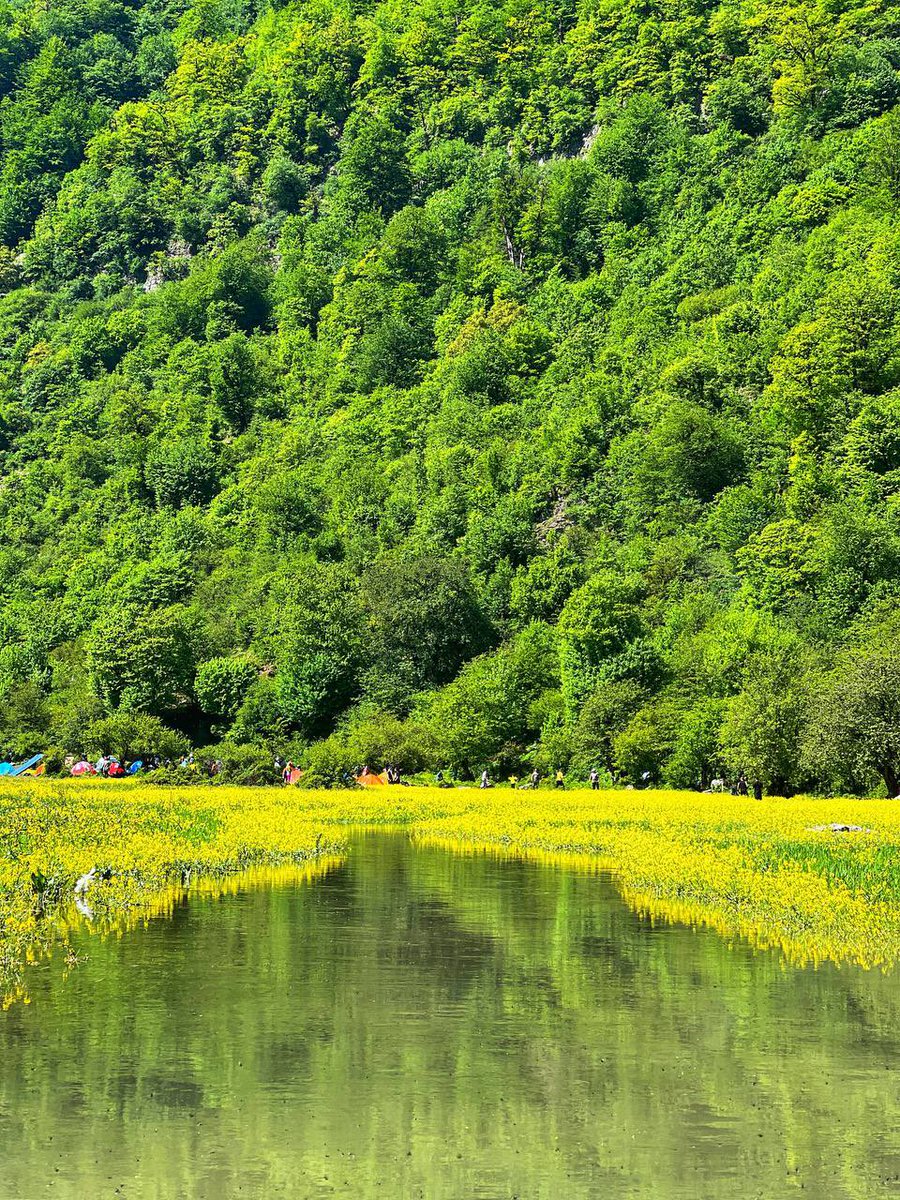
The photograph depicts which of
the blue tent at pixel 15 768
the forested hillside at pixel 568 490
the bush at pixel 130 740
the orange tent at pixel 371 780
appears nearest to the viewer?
the orange tent at pixel 371 780

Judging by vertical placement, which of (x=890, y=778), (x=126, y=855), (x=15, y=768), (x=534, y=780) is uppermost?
(x=126, y=855)

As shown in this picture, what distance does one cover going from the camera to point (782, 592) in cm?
10106

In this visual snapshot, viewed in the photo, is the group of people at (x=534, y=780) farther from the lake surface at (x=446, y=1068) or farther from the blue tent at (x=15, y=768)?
the lake surface at (x=446, y=1068)

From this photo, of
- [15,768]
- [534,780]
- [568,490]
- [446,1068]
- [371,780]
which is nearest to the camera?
[446,1068]

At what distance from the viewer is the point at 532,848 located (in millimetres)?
47750

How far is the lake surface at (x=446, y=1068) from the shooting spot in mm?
13867

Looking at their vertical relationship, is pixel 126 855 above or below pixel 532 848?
above

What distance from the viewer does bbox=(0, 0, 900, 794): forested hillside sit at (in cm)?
9275

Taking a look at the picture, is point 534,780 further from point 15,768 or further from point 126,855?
point 126,855

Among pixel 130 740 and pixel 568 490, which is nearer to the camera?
pixel 130 740

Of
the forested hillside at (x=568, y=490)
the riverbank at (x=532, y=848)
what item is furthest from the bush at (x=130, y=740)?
the riverbank at (x=532, y=848)

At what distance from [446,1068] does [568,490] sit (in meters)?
120

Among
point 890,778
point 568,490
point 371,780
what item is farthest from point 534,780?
point 568,490

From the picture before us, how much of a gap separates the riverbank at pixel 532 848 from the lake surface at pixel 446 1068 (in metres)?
2.18
